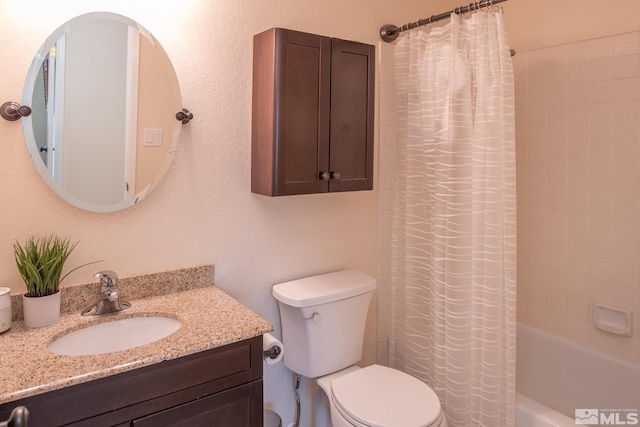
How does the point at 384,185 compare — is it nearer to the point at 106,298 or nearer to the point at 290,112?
the point at 290,112

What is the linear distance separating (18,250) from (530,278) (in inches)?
91.1

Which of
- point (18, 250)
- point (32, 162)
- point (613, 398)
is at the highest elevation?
point (32, 162)

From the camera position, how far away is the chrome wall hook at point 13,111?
1.27 m

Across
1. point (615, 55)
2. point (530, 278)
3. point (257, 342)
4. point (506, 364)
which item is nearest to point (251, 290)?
point (257, 342)

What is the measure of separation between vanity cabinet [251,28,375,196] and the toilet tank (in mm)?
413

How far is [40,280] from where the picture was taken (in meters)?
1.27

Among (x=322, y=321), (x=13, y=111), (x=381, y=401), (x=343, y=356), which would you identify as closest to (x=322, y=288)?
(x=322, y=321)

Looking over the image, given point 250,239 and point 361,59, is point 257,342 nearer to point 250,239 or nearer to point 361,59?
point 250,239

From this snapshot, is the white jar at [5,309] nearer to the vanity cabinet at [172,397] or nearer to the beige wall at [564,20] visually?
the vanity cabinet at [172,397]

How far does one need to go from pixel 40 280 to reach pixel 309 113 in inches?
41.0

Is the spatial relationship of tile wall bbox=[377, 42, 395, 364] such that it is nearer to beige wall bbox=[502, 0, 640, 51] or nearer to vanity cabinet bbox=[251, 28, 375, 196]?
vanity cabinet bbox=[251, 28, 375, 196]

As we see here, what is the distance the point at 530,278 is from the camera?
236cm

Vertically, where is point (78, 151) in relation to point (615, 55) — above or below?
below

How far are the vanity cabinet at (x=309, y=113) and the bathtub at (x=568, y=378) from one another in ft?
4.03
